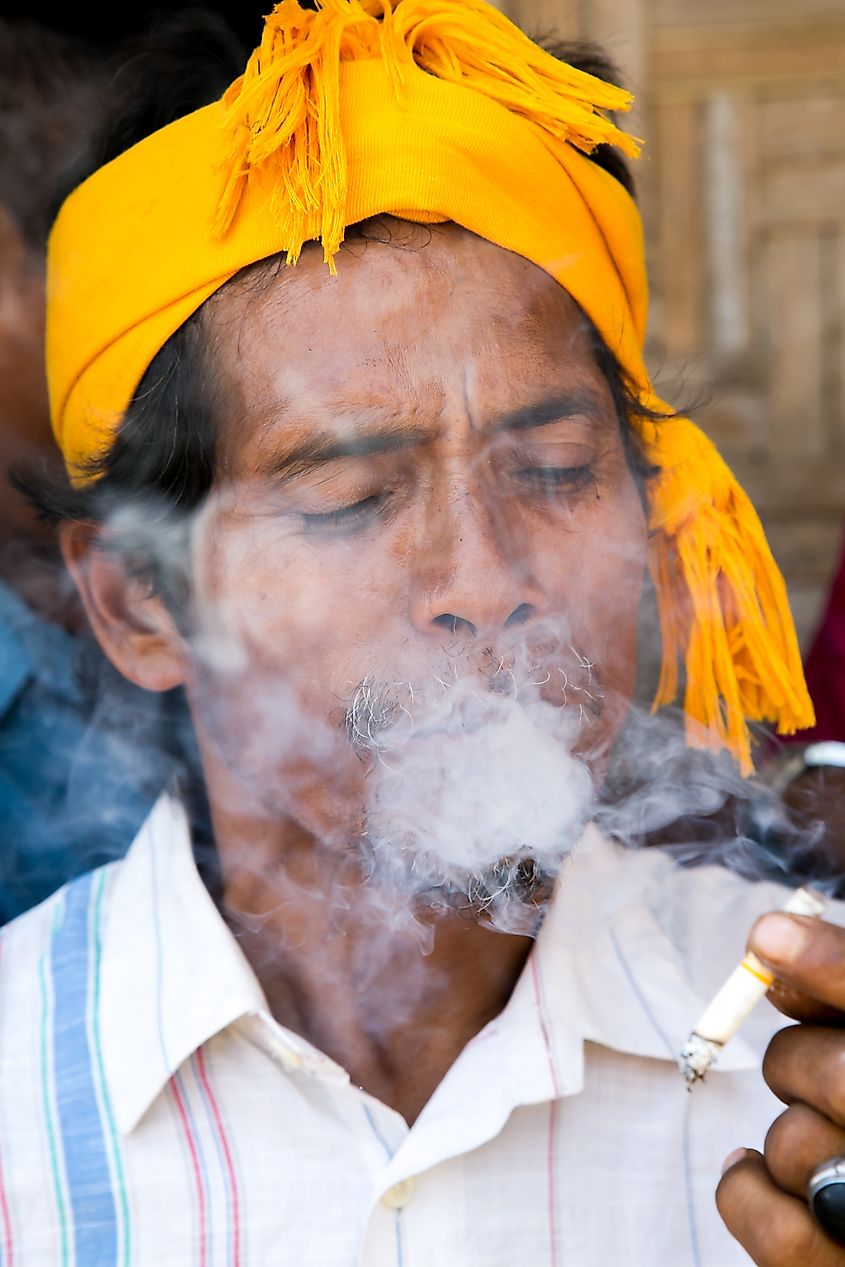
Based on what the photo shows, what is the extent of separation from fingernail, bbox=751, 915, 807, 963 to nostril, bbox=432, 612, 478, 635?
1.42 feet

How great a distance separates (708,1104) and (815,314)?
5.99ft

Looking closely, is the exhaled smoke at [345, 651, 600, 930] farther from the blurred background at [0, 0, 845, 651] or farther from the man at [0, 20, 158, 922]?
the blurred background at [0, 0, 845, 651]

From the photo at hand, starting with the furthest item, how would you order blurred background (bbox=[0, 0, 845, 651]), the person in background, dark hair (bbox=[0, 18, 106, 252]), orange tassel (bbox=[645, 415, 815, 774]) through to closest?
1. blurred background (bbox=[0, 0, 845, 651])
2. dark hair (bbox=[0, 18, 106, 252])
3. the person in background
4. orange tassel (bbox=[645, 415, 815, 774])

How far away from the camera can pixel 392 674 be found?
1460 mm

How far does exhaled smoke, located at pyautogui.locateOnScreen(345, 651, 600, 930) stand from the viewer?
1.46 metres

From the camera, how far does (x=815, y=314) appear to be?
9.27 ft

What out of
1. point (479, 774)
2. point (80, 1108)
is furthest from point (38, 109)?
point (80, 1108)

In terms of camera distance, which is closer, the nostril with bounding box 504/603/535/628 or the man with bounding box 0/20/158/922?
the nostril with bounding box 504/603/535/628

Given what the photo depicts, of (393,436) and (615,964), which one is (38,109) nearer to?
(393,436)

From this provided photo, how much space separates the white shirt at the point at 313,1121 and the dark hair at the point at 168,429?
43 cm

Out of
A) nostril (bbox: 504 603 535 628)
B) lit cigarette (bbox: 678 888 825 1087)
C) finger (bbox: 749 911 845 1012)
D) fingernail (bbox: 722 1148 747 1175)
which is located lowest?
fingernail (bbox: 722 1148 747 1175)

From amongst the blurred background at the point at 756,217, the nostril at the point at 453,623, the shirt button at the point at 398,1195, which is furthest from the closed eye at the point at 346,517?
the blurred background at the point at 756,217

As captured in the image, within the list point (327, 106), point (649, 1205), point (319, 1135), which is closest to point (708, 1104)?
point (649, 1205)

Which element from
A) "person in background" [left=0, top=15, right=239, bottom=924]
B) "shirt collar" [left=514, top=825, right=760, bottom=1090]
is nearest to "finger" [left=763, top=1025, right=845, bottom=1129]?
"shirt collar" [left=514, top=825, right=760, bottom=1090]
